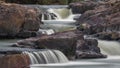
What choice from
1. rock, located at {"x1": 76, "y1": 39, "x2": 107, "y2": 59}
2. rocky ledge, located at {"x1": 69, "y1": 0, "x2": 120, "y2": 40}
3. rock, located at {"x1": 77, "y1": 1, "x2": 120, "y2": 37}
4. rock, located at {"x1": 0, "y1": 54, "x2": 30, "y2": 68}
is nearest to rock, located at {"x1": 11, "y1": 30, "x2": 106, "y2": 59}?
rock, located at {"x1": 76, "y1": 39, "x2": 107, "y2": 59}

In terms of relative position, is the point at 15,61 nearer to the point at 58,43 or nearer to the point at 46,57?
the point at 46,57

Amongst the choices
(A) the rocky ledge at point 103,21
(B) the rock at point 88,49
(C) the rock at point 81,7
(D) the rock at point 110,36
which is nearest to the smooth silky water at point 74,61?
(B) the rock at point 88,49

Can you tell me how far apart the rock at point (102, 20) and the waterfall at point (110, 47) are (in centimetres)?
387

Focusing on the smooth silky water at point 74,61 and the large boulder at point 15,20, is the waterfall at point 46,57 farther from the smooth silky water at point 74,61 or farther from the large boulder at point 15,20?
the large boulder at point 15,20

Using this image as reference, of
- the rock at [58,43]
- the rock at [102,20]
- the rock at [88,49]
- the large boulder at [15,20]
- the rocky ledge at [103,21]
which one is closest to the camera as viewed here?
the rock at [58,43]

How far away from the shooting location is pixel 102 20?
34.1m

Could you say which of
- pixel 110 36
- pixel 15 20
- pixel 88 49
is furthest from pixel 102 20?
pixel 88 49

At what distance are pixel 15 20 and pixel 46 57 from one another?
329 inches

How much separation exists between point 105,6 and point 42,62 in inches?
757

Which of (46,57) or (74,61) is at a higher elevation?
(46,57)

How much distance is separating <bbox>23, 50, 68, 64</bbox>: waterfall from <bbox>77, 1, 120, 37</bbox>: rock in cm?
1040

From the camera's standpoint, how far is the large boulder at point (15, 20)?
28516 millimetres

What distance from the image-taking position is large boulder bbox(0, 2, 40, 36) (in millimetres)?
28516

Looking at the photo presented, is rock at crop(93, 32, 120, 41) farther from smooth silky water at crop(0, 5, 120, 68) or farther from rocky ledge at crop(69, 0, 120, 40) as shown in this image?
smooth silky water at crop(0, 5, 120, 68)
